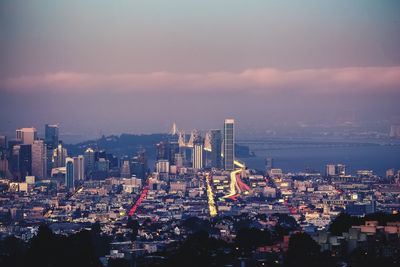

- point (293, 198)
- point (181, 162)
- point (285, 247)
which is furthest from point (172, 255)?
point (181, 162)

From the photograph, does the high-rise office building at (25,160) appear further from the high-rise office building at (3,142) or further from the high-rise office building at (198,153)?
the high-rise office building at (198,153)

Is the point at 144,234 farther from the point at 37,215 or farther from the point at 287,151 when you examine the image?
the point at 287,151

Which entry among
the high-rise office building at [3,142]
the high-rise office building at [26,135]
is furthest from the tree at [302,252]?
the high-rise office building at [26,135]

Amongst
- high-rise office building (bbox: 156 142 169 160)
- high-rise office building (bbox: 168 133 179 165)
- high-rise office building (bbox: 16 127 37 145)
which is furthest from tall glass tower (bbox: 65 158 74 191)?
high-rise office building (bbox: 168 133 179 165)

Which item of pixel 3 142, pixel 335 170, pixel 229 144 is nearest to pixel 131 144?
pixel 229 144

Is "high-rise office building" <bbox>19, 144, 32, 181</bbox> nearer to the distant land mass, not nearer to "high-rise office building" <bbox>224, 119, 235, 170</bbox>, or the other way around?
the distant land mass

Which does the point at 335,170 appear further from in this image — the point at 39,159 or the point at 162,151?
the point at 39,159
